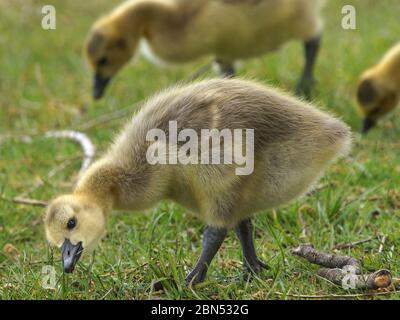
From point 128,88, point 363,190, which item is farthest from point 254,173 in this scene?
point 128,88

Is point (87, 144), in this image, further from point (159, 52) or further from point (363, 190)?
point (363, 190)

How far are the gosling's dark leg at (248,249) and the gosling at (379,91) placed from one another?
1.92 m

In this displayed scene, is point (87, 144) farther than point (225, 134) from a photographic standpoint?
Yes

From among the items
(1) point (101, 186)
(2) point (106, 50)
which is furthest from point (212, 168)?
(2) point (106, 50)

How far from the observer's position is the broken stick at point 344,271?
2.67 m

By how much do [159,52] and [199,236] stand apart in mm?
2049

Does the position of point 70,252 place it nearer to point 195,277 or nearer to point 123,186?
point 123,186

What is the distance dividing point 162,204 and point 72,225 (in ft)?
3.16

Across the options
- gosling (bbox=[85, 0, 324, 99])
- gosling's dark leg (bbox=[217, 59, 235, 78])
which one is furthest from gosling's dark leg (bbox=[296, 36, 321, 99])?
gosling's dark leg (bbox=[217, 59, 235, 78])

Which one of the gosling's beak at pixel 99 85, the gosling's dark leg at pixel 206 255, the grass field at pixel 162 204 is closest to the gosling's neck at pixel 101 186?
the grass field at pixel 162 204

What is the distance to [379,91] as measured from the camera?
4660 millimetres

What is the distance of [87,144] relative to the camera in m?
4.62

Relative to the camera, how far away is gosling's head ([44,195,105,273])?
109 inches

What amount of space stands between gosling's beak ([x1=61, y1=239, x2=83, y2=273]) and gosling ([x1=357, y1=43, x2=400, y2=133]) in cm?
234
